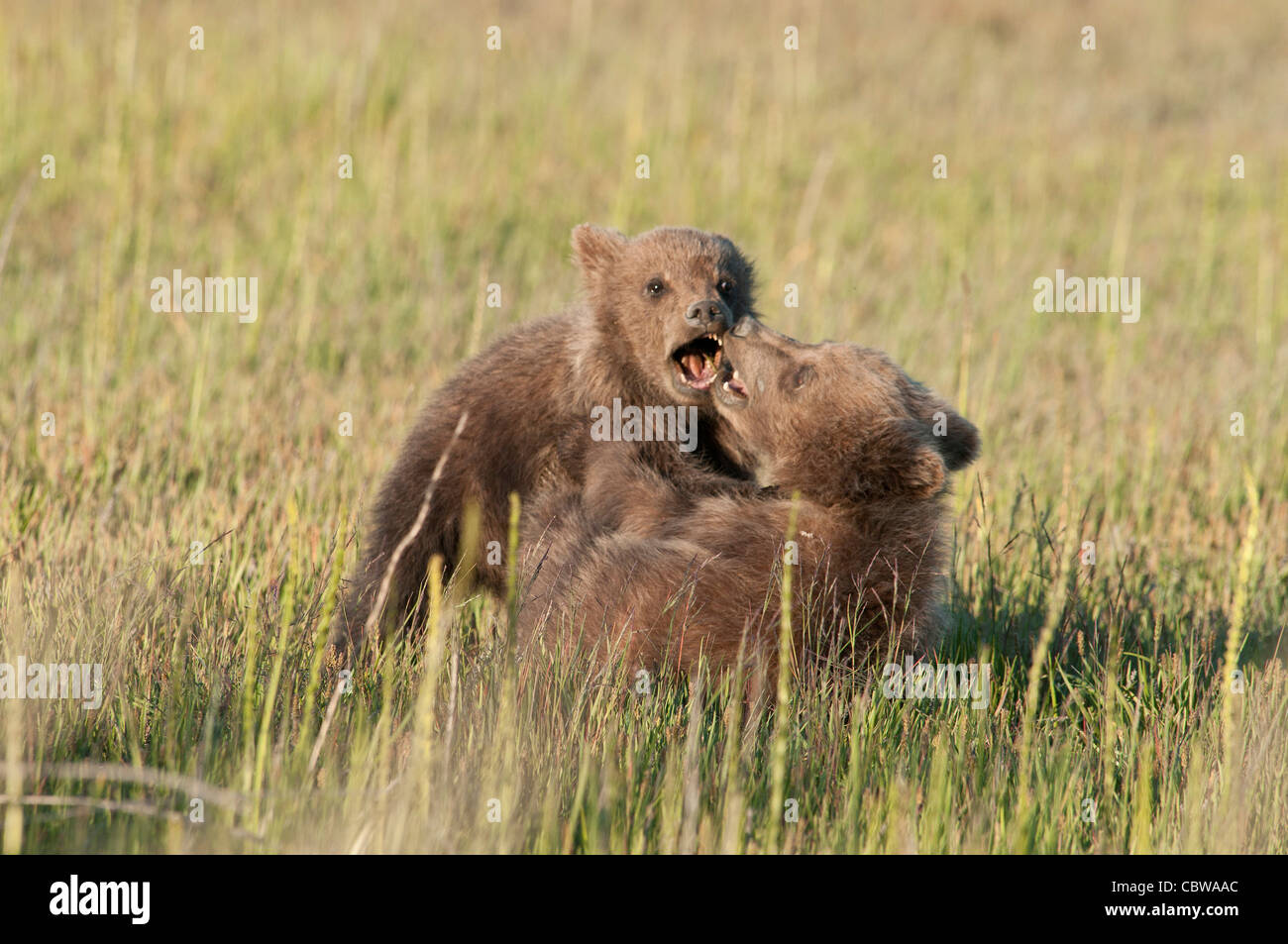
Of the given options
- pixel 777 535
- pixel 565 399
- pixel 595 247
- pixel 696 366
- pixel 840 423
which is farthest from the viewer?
pixel 595 247

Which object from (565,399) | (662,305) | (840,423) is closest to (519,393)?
(565,399)

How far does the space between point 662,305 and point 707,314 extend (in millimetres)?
342

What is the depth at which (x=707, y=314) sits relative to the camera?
17.7ft

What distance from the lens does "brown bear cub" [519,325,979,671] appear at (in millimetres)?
4250

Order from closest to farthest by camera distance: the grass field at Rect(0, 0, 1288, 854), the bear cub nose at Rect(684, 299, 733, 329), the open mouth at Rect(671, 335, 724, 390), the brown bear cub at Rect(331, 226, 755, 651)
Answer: the grass field at Rect(0, 0, 1288, 854), the brown bear cub at Rect(331, 226, 755, 651), the bear cub nose at Rect(684, 299, 733, 329), the open mouth at Rect(671, 335, 724, 390)

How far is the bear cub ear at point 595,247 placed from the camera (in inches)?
234

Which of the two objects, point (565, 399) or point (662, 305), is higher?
point (662, 305)

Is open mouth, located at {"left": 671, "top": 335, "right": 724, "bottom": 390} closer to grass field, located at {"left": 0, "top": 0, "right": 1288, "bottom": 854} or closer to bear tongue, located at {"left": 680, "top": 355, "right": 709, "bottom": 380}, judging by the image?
bear tongue, located at {"left": 680, "top": 355, "right": 709, "bottom": 380}

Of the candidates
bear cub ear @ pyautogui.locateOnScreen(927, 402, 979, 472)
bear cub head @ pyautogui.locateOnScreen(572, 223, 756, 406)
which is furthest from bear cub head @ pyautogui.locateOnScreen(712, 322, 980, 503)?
bear cub head @ pyautogui.locateOnScreen(572, 223, 756, 406)

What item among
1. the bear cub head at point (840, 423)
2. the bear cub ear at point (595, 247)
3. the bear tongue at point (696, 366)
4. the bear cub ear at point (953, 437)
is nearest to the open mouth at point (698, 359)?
the bear tongue at point (696, 366)

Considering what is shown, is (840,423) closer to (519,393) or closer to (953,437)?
(953,437)

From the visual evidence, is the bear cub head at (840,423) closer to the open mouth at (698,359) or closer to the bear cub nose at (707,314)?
the bear cub nose at (707,314)
